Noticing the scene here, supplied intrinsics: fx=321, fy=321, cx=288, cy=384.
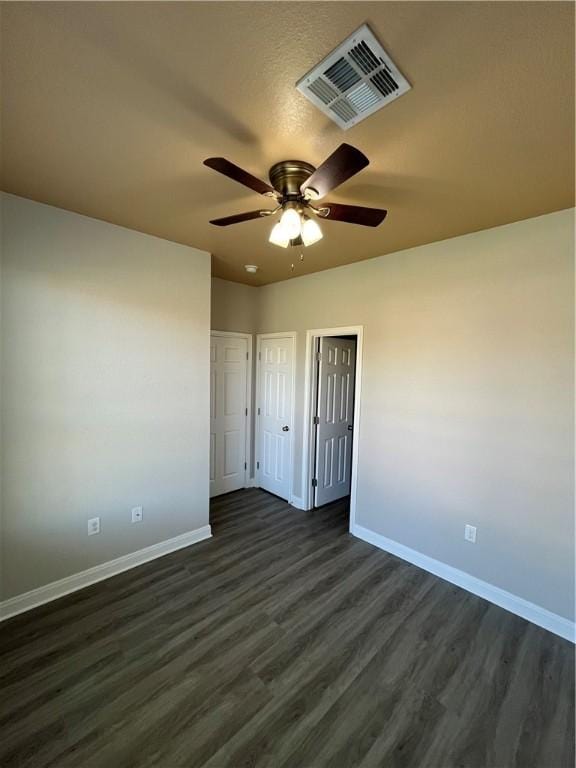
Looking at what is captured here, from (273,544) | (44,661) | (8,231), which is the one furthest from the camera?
(273,544)

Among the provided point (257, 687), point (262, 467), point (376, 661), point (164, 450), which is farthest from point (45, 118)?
point (262, 467)

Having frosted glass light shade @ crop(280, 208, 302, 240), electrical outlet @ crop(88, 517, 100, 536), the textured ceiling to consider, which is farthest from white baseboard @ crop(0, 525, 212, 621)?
frosted glass light shade @ crop(280, 208, 302, 240)

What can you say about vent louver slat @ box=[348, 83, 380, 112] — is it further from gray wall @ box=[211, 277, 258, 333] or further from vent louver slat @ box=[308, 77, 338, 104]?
gray wall @ box=[211, 277, 258, 333]

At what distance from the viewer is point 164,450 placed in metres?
2.78

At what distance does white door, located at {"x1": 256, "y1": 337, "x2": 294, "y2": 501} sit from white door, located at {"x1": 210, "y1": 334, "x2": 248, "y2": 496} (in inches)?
8.6

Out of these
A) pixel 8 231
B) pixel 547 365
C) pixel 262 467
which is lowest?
pixel 262 467

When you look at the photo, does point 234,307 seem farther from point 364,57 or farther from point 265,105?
point 364,57

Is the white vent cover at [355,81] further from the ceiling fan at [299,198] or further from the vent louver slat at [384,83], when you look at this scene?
→ the ceiling fan at [299,198]

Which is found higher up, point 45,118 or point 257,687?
point 45,118

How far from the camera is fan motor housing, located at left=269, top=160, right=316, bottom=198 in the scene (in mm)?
1574

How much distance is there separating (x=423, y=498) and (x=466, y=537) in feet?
1.30

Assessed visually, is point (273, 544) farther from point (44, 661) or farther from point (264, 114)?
point (264, 114)

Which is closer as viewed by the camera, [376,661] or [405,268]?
[376,661]

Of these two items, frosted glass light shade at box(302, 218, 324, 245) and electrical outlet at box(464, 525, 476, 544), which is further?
electrical outlet at box(464, 525, 476, 544)
